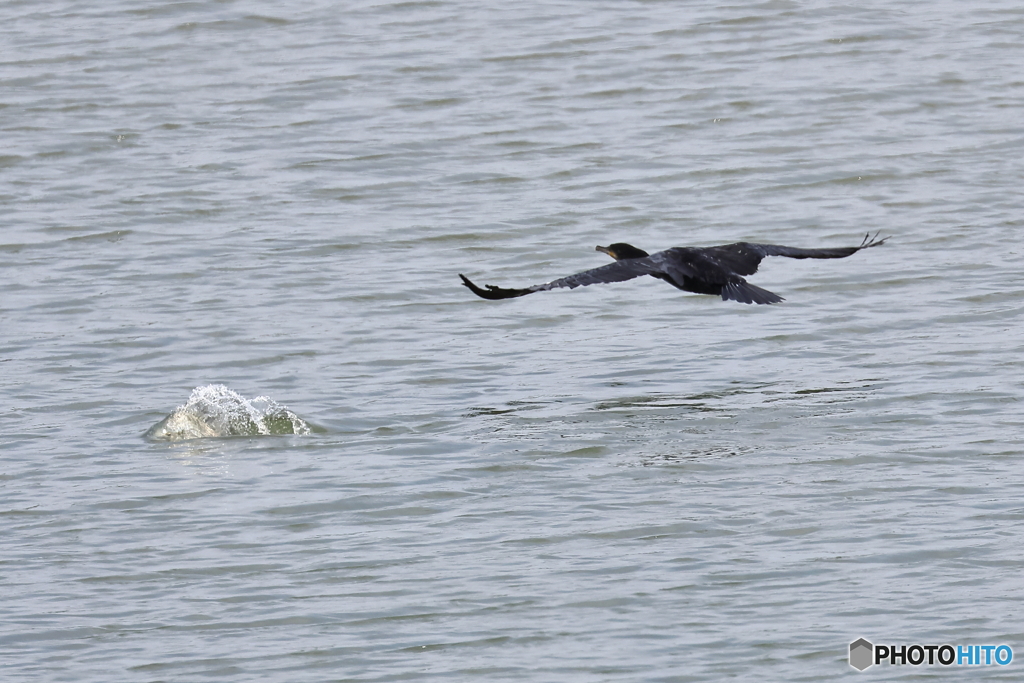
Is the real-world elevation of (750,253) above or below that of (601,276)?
below

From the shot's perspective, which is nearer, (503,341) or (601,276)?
(601,276)

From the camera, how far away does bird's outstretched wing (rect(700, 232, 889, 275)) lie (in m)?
9.66

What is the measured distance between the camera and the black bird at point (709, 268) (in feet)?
30.3

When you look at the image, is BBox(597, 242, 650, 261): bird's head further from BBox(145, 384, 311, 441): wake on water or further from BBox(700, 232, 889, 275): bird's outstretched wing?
BBox(145, 384, 311, 441): wake on water

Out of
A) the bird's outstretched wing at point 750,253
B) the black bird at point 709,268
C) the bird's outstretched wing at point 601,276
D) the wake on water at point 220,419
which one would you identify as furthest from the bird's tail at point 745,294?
the wake on water at point 220,419

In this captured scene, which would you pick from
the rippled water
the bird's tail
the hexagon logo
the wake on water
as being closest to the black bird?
the bird's tail

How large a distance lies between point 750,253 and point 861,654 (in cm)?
421

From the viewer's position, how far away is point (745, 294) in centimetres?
938

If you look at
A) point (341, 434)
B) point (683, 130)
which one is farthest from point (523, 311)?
point (683, 130)

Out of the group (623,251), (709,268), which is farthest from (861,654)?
(623,251)

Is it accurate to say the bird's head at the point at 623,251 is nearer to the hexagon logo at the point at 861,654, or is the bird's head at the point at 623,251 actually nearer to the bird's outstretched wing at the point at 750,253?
the bird's outstretched wing at the point at 750,253

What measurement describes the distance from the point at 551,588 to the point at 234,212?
8.31 metres

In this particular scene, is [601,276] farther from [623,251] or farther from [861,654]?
[861,654]

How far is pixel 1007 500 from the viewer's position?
7500 mm
